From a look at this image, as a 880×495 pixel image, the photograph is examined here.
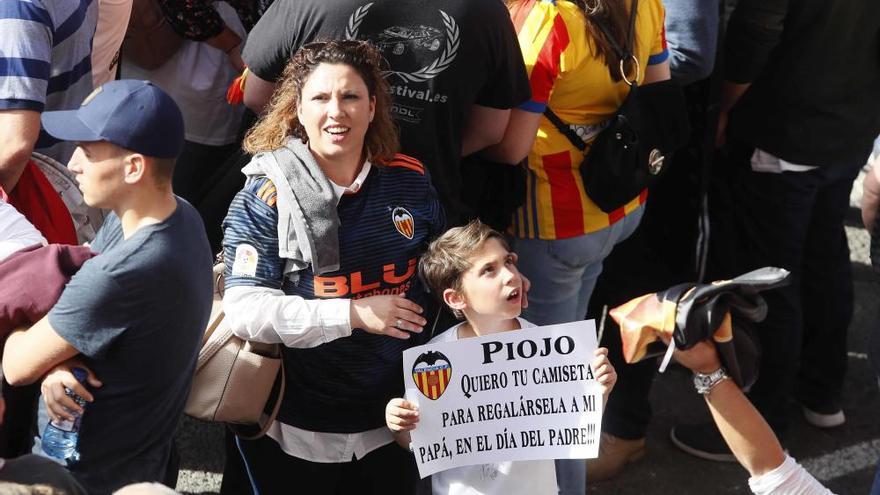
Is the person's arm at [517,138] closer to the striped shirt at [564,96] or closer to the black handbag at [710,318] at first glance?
the striped shirt at [564,96]

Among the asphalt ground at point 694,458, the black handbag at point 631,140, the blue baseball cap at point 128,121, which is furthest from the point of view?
the asphalt ground at point 694,458

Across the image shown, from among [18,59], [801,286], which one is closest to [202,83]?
[18,59]

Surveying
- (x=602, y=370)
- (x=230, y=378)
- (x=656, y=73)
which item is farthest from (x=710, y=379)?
(x=656, y=73)

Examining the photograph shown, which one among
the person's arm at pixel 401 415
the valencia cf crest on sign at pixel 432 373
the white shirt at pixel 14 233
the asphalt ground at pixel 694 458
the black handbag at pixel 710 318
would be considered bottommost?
the asphalt ground at pixel 694 458

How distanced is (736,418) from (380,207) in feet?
3.59

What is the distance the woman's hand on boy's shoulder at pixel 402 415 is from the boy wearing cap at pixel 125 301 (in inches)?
20.1

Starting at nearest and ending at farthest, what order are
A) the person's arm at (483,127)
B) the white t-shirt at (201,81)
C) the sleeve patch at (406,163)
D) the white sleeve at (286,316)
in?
the white sleeve at (286,316) < the sleeve patch at (406,163) < the person's arm at (483,127) < the white t-shirt at (201,81)

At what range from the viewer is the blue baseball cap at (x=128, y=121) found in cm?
259

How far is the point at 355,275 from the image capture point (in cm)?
299

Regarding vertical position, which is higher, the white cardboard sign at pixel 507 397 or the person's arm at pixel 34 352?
the person's arm at pixel 34 352

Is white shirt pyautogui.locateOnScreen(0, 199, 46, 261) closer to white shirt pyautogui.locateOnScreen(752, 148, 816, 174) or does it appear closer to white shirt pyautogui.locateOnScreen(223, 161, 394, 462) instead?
white shirt pyautogui.locateOnScreen(223, 161, 394, 462)

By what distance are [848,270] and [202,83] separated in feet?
8.73

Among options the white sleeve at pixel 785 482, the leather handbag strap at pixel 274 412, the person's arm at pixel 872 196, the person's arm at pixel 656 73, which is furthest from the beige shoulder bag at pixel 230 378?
the person's arm at pixel 872 196

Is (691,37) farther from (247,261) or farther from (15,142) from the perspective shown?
(15,142)
